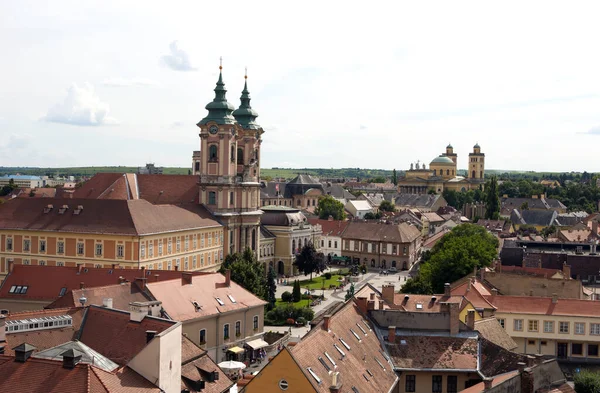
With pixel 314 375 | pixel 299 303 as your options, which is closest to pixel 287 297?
pixel 299 303

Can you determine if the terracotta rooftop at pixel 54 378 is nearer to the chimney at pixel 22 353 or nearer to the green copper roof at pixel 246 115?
the chimney at pixel 22 353

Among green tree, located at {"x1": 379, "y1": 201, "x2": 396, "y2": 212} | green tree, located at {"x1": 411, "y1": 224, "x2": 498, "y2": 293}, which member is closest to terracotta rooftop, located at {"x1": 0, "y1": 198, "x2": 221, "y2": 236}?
green tree, located at {"x1": 411, "y1": 224, "x2": 498, "y2": 293}

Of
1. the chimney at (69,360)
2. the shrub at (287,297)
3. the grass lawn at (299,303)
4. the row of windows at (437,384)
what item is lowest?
the grass lawn at (299,303)

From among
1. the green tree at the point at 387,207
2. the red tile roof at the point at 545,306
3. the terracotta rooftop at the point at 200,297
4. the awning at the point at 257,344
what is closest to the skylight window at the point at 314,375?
the terracotta rooftop at the point at 200,297

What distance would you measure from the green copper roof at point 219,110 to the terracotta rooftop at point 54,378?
58.3m

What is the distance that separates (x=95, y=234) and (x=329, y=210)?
7878 cm

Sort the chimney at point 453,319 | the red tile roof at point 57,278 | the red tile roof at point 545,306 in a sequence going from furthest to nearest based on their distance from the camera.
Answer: the red tile roof at point 545,306, the red tile roof at point 57,278, the chimney at point 453,319

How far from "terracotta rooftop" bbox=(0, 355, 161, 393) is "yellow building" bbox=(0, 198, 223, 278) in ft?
134

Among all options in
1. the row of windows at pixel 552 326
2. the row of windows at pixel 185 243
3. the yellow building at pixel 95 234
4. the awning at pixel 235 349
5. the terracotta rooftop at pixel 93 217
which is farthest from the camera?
the row of windows at pixel 185 243

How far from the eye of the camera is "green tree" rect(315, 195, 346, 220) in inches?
5586

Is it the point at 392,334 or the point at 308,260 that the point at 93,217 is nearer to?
the point at 308,260

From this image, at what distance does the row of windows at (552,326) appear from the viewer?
49.6 meters

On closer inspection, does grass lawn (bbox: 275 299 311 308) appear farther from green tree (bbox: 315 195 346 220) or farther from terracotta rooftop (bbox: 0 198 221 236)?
green tree (bbox: 315 195 346 220)

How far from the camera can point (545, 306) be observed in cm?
5103
